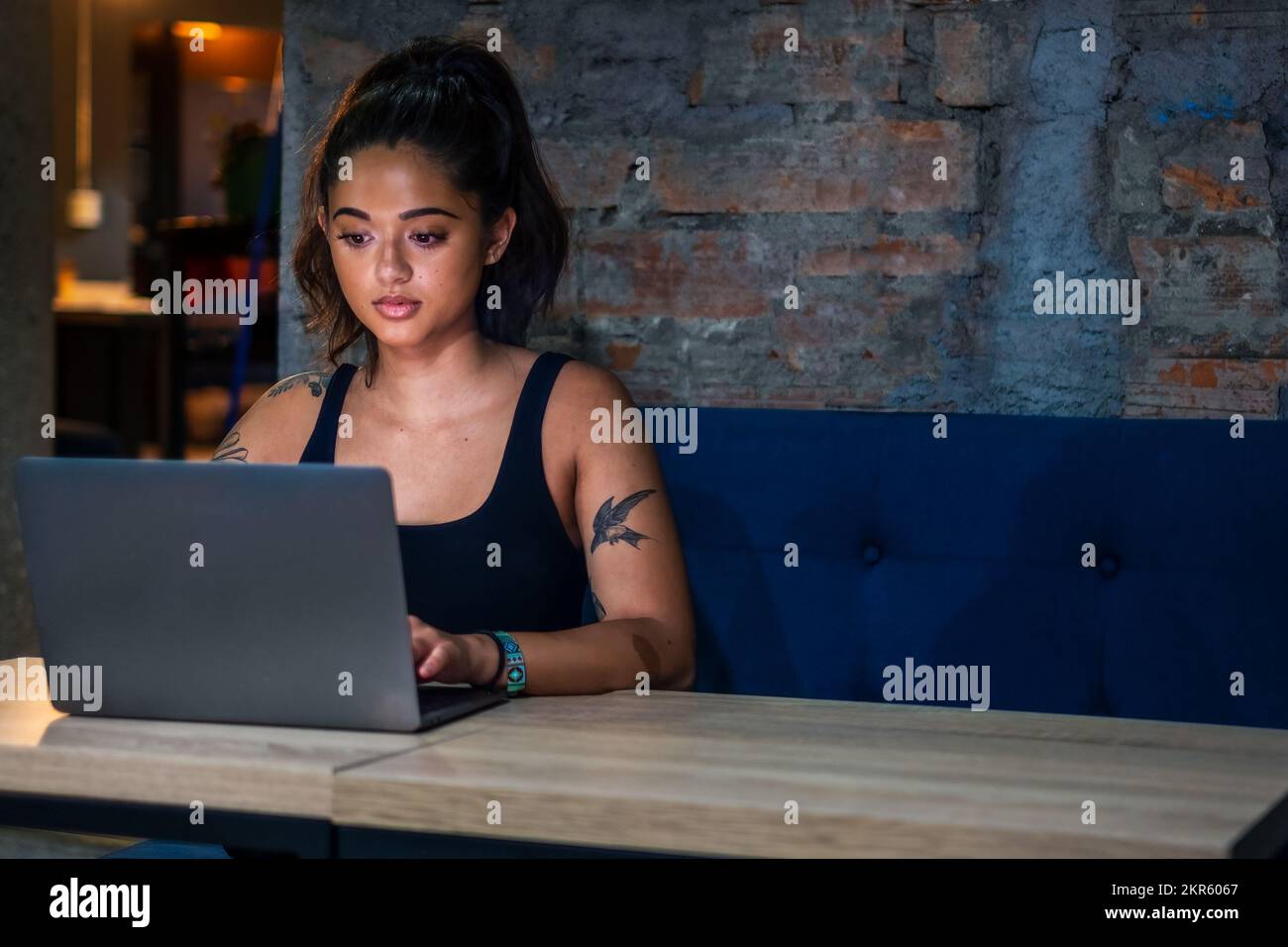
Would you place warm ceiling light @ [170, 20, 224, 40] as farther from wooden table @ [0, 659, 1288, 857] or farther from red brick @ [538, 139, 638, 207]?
wooden table @ [0, 659, 1288, 857]

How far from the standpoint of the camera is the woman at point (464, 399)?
5.65ft

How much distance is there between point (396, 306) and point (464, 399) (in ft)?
0.45

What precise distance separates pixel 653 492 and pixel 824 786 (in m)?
0.74

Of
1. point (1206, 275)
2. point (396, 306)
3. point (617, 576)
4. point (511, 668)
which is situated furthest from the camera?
point (1206, 275)

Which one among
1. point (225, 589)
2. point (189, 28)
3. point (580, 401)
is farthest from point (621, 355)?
point (189, 28)

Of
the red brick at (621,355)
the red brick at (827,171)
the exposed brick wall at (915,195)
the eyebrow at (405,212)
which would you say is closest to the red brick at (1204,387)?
the exposed brick wall at (915,195)

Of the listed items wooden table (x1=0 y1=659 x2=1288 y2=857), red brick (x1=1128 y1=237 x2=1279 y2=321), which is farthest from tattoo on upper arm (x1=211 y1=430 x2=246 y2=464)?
red brick (x1=1128 y1=237 x2=1279 y2=321)

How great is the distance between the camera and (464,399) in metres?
1.83

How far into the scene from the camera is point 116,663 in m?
1.23

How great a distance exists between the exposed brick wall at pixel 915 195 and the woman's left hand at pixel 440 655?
99 cm

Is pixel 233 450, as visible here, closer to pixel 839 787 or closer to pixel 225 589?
pixel 225 589

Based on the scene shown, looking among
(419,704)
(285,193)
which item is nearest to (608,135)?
(285,193)

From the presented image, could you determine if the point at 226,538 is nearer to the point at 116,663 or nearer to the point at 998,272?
the point at 116,663

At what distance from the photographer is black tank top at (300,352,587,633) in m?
1.73
